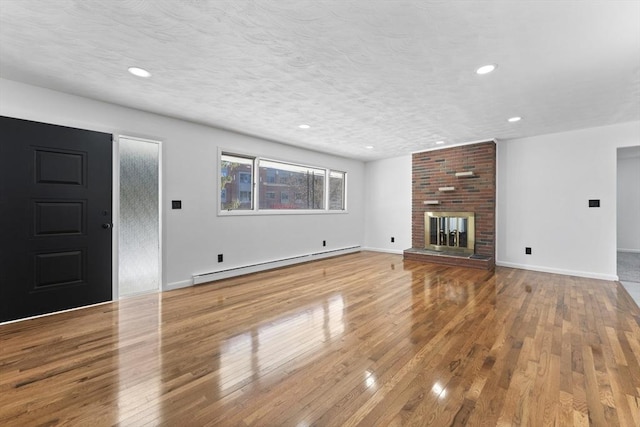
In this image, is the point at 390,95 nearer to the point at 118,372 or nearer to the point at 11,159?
the point at 118,372

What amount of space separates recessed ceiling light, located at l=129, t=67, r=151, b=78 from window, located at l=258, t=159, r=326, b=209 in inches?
101

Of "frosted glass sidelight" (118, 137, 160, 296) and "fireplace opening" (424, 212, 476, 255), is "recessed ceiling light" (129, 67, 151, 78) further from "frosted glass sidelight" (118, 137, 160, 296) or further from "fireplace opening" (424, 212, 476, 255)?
"fireplace opening" (424, 212, 476, 255)

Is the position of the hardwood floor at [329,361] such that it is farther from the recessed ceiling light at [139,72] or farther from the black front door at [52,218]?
the recessed ceiling light at [139,72]

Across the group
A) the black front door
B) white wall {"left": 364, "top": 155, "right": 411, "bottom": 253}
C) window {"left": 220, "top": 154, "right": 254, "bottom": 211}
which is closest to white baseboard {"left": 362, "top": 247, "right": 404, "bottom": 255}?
white wall {"left": 364, "top": 155, "right": 411, "bottom": 253}

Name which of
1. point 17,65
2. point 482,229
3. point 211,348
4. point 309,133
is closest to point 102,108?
point 17,65

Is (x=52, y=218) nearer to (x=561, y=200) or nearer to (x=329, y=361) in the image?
(x=329, y=361)

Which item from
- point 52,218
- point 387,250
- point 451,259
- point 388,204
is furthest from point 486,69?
point 387,250

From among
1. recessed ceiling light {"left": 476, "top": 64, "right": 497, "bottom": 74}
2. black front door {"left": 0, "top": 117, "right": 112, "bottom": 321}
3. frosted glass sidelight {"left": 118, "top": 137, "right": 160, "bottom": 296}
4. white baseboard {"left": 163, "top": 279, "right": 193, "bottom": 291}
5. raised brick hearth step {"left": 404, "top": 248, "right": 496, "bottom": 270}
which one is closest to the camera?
recessed ceiling light {"left": 476, "top": 64, "right": 497, "bottom": 74}

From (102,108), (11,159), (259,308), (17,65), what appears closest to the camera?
(17,65)

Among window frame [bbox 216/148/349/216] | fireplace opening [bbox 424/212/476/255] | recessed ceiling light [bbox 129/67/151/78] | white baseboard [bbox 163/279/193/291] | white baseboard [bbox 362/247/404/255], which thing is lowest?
white baseboard [bbox 163/279/193/291]

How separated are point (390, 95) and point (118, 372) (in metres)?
3.49

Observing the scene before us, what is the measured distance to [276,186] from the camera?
5543mm

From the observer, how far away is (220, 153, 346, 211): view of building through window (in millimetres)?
4766

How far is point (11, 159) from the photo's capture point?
2.78 meters
